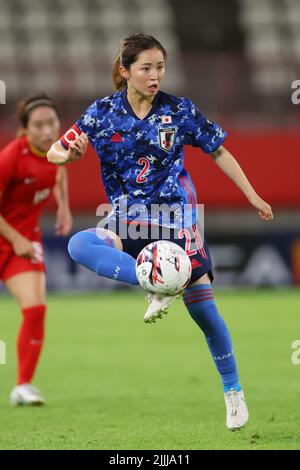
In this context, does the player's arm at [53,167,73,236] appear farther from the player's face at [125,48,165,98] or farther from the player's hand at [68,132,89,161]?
the player's hand at [68,132,89,161]

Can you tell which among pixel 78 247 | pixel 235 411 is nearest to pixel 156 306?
pixel 78 247

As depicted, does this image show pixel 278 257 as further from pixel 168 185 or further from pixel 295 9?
pixel 168 185

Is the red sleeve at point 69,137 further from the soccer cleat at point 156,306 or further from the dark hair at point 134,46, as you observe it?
the soccer cleat at point 156,306

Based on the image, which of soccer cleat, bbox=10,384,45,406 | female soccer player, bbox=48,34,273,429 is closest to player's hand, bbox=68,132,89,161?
female soccer player, bbox=48,34,273,429

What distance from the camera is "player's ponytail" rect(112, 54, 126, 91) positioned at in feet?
17.0

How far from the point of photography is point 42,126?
6.94 meters

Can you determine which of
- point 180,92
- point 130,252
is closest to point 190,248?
point 130,252

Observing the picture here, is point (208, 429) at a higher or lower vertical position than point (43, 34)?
lower

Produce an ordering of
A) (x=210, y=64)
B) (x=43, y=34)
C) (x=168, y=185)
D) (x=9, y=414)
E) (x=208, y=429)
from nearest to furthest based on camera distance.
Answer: (x=168, y=185) < (x=208, y=429) < (x=9, y=414) < (x=210, y=64) < (x=43, y=34)

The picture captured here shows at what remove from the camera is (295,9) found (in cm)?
2073

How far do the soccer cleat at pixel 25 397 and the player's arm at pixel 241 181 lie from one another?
241 cm

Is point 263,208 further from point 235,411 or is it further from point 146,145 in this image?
point 235,411
